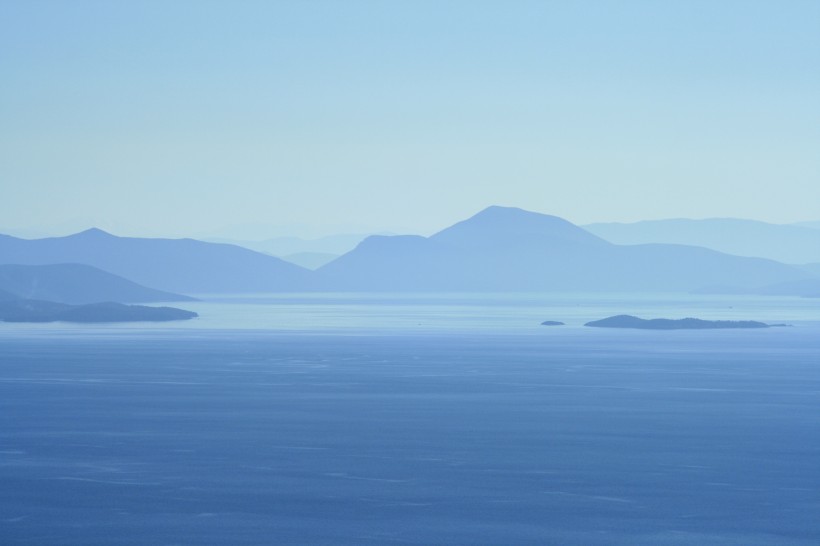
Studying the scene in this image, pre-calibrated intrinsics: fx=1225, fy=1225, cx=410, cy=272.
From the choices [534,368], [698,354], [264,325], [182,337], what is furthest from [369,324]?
[534,368]

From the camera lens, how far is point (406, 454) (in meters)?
30.2

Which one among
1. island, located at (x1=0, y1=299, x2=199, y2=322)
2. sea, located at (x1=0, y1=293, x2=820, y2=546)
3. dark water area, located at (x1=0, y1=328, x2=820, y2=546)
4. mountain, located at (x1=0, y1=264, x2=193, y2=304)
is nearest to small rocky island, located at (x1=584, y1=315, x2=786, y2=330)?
sea, located at (x1=0, y1=293, x2=820, y2=546)

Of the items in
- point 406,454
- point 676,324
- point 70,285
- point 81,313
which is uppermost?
point 70,285

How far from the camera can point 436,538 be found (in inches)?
845

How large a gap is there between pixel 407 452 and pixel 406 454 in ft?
0.93

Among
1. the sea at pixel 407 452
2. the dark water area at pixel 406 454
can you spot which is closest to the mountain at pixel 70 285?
the sea at pixel 407 452

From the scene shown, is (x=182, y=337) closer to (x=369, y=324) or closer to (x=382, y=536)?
(x=369, y=324)

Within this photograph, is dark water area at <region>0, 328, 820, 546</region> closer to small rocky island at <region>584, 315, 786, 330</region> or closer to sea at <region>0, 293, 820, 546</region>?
sea at <region>0, 293, 820, 546</region>

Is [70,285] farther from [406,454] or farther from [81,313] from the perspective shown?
[406,454]

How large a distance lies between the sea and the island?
58667mm

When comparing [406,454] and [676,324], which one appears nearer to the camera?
[406,454]

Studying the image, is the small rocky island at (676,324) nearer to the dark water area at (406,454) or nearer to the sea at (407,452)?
the sea at (407,452)

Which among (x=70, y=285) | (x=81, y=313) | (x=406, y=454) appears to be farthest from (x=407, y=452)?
(x=70, y=285)

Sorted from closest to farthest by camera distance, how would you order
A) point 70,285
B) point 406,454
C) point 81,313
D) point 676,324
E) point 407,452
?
point 406,454 < point 407,452 < point 676,324 < point 81,313 < point 70,285
